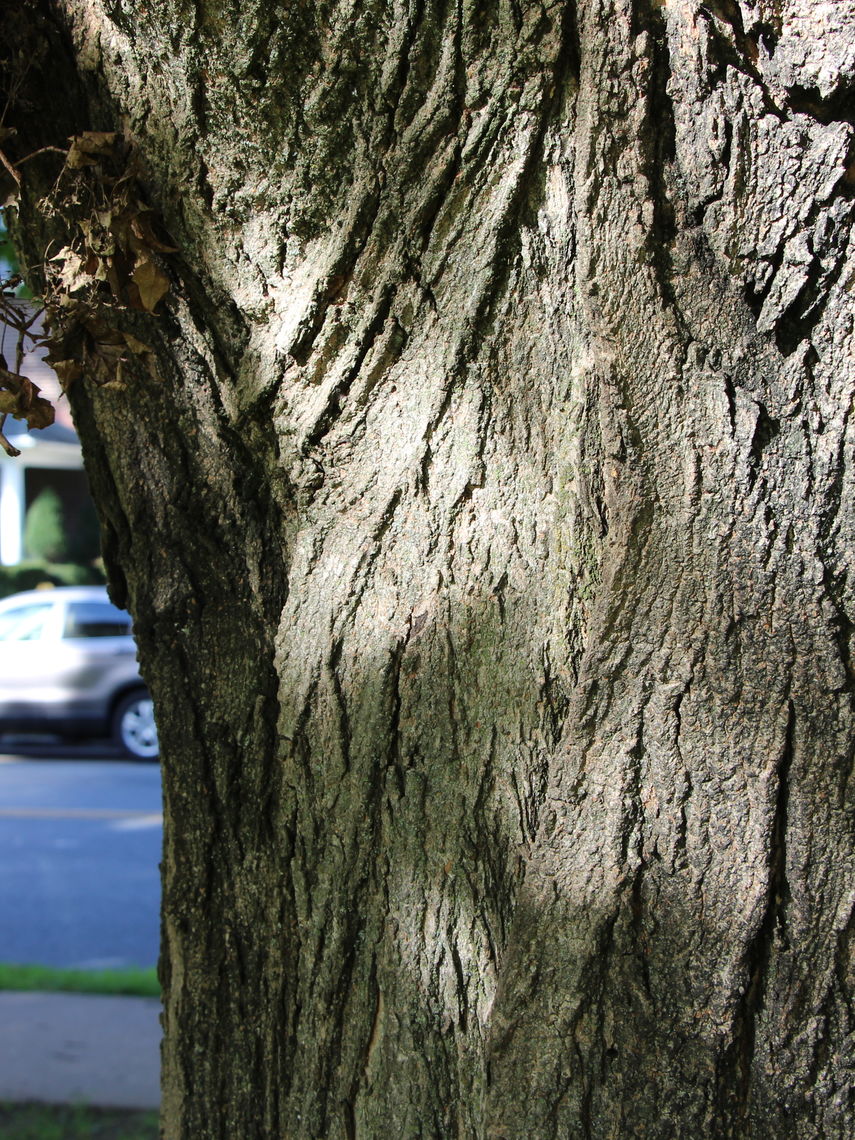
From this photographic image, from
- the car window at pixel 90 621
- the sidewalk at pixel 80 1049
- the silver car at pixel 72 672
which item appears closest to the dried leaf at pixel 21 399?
the sidewalk at pixel 80 1049

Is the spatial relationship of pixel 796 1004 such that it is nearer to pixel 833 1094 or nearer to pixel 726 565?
pixel 833 1094

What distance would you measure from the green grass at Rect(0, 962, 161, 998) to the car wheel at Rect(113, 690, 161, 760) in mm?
6808

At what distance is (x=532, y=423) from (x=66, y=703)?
1187 cm

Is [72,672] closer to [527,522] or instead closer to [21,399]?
[21,399]

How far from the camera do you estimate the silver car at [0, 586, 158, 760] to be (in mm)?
12195

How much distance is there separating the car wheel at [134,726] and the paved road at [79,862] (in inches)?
7.2

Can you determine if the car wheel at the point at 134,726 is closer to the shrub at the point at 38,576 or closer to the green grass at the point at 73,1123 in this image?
the green grass at the point at 73,1123

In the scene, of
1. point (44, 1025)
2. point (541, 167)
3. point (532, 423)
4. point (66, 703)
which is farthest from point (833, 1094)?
point (66, 703)

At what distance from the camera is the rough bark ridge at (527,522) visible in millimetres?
1241

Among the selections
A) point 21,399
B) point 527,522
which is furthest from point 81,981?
point 527,522

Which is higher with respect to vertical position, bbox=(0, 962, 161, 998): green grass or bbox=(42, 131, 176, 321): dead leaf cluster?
bbox=(42, 131, 176, 321): dead leaf cluster

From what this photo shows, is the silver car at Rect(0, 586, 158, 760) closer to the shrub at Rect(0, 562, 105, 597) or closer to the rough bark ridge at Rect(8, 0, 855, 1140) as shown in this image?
the shrub at Rect(0, 562, 105, 597)

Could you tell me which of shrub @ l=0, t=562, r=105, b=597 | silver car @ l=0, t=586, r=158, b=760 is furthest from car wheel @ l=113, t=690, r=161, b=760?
shrub @ l=0, t=562, r=105, b=597

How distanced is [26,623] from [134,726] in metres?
1.67
